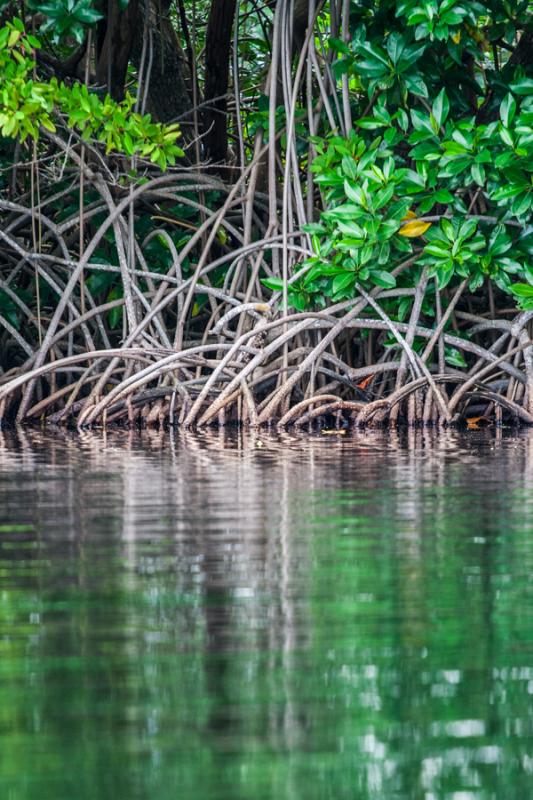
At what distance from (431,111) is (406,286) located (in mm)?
1011

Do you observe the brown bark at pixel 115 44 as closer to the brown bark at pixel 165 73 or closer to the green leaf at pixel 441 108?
the brown bark at pixel 165 73

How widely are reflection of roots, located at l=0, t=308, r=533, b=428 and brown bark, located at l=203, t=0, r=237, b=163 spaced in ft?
4.89

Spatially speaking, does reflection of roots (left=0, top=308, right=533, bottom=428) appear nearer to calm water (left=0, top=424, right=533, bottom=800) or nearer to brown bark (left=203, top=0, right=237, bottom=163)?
brown bark (left=203, top=0, right=237, bottom=163)

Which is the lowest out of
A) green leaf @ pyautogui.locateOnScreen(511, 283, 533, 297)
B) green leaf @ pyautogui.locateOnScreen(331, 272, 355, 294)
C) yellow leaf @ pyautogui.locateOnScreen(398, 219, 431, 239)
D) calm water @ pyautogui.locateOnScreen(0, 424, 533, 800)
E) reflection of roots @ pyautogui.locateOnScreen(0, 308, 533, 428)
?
calm water @ pyautogui.locateOnScreen(0, 424, 533, 800)

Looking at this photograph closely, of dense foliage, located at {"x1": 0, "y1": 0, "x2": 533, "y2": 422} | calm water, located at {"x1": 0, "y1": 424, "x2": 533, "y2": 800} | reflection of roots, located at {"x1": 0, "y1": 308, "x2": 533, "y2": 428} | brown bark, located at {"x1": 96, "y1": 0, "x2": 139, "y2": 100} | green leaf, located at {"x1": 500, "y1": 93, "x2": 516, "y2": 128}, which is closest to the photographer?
calm water, located at {"x1": 0, "y1": 424, "x2": 533, "y2": 800}

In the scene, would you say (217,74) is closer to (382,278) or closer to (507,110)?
(382,278)

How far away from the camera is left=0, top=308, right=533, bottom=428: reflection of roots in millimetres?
7461

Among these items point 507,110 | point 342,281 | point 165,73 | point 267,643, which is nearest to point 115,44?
point 165,73

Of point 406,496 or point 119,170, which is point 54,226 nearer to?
point 119,170

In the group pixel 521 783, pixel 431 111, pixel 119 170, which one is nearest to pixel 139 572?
pixel 521 783

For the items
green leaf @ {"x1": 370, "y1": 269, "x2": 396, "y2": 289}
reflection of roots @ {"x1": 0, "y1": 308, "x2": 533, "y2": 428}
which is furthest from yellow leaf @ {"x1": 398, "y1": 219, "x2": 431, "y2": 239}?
reflection of roots @ {"x1": 0, "y1": 308, "x2": 533, "y2": 428}

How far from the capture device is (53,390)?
8305 mm

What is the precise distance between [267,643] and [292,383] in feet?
16.5

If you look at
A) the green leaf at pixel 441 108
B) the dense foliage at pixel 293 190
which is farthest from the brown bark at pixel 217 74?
the green leaf at pixel 441 108
